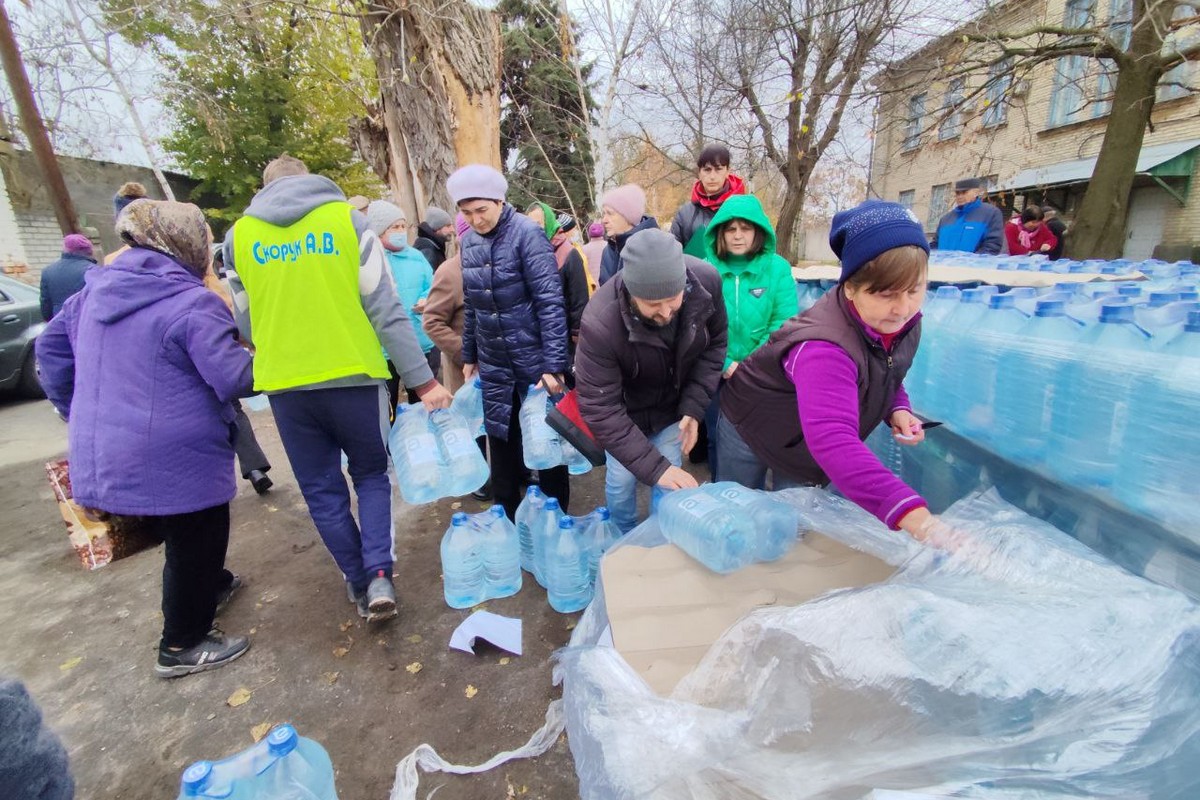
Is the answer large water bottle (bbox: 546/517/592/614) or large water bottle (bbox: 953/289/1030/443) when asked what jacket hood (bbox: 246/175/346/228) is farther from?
large water bottle (bbox: 953/289/1030/443)

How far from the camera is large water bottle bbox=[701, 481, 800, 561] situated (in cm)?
146

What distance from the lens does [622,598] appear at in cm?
139

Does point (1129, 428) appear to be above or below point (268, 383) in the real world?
below

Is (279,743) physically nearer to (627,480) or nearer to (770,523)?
(770,523)

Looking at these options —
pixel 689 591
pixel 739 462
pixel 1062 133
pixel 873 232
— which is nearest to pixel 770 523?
pixel 689 591

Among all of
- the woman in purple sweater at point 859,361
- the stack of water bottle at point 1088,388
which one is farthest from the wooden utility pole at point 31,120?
the stack of water bottle at point 1088,388

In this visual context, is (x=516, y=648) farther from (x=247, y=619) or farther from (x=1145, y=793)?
(x=1145, y=793)

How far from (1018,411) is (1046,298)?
418mm

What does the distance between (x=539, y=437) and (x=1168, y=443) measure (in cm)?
237

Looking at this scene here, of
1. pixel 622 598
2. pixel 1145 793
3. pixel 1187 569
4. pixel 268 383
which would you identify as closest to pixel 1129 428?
pixel 1187 569

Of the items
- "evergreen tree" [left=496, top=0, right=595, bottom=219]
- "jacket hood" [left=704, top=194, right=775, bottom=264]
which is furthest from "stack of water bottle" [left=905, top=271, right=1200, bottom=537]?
"evergreen tree" [left=496, top=0, right=595, bottom=219]

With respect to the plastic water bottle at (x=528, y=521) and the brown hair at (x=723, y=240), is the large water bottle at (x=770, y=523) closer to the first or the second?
the plastic water bottle at (x=528, y=521)

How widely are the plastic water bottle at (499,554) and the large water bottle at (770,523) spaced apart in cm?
149

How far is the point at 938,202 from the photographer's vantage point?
18312 mm
